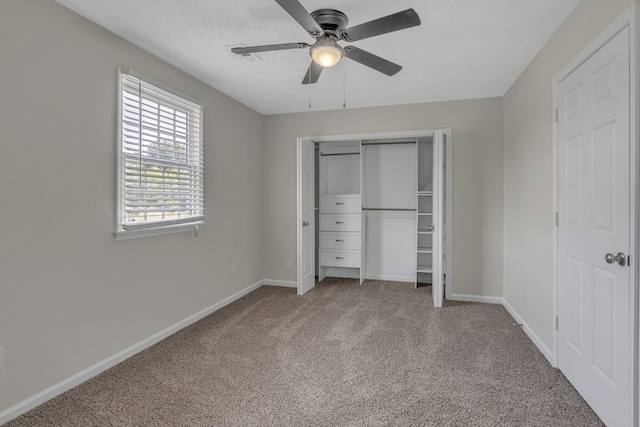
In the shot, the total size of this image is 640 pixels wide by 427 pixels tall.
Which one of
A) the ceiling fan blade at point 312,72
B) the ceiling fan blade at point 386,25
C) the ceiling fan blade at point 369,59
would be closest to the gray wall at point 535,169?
the ceiling fan blade at point 386,25

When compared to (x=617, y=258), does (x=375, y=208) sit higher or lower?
higher

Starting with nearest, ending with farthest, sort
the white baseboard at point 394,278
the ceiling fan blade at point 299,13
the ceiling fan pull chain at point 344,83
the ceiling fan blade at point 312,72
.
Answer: the ceiling fan blade at point 299,13
the ceiling fan blade at point 312,72
the ceiling fan pull chain at point 344,83
the white baseboard at point 394,278

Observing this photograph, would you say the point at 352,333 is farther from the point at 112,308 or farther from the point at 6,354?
the point at 6,354

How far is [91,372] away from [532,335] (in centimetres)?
349

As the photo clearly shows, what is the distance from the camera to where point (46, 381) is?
2.10m

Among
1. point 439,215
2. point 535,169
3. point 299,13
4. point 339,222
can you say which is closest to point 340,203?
point 339,222

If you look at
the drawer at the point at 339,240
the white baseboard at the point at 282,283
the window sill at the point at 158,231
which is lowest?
the white baseboard at the point at 282,283

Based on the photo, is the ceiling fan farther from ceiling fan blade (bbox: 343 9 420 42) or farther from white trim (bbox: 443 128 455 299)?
white trim (bbox: 443 128 455 299)

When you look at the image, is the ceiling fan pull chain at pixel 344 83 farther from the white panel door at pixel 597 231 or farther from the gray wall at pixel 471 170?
the white panel door at pixel 597 231

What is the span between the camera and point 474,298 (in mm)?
4137

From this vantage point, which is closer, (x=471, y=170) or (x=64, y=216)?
(x=64, y=216)

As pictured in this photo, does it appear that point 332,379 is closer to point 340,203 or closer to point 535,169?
point 535,169

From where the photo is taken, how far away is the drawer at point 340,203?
16.5 feet

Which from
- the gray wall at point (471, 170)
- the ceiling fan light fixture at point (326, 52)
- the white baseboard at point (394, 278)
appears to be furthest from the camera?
the white baseboard at point (394, 278)
